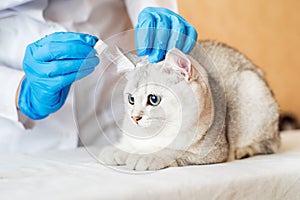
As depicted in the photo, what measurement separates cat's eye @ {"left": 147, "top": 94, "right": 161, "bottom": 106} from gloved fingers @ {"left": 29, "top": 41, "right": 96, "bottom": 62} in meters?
0.17

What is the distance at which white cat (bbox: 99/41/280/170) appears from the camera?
88 centimetres

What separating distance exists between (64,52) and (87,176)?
11.3 inches

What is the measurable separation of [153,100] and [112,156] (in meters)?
0.18

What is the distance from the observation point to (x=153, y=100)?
873 millimetres

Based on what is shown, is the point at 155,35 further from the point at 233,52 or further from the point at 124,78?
the point at 233,52

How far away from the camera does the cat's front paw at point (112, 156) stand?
966mm

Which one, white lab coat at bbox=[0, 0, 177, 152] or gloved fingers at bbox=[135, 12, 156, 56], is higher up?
gloved fingers at bbox=[135, 12, 156, 56]

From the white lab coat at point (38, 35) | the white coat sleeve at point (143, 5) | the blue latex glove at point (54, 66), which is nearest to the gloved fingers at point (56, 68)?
the blue latex glove at point (54, 66)

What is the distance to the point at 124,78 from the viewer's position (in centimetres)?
91

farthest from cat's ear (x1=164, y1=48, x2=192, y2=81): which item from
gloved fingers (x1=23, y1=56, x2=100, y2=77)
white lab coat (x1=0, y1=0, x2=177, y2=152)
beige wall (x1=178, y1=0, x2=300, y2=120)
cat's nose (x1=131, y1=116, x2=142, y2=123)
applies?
beige wall (x1=178, y1=0, x2=300, y2=120)

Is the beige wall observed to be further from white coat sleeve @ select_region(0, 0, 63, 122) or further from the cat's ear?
the cat's ear

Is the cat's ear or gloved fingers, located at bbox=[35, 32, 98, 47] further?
gloved fingers, located at bbox=[35, 32, 98, 47]

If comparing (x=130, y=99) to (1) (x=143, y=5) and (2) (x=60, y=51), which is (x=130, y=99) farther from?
(1) (x=143, y=5)

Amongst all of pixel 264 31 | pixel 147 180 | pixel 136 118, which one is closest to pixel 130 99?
pixel 136 118
